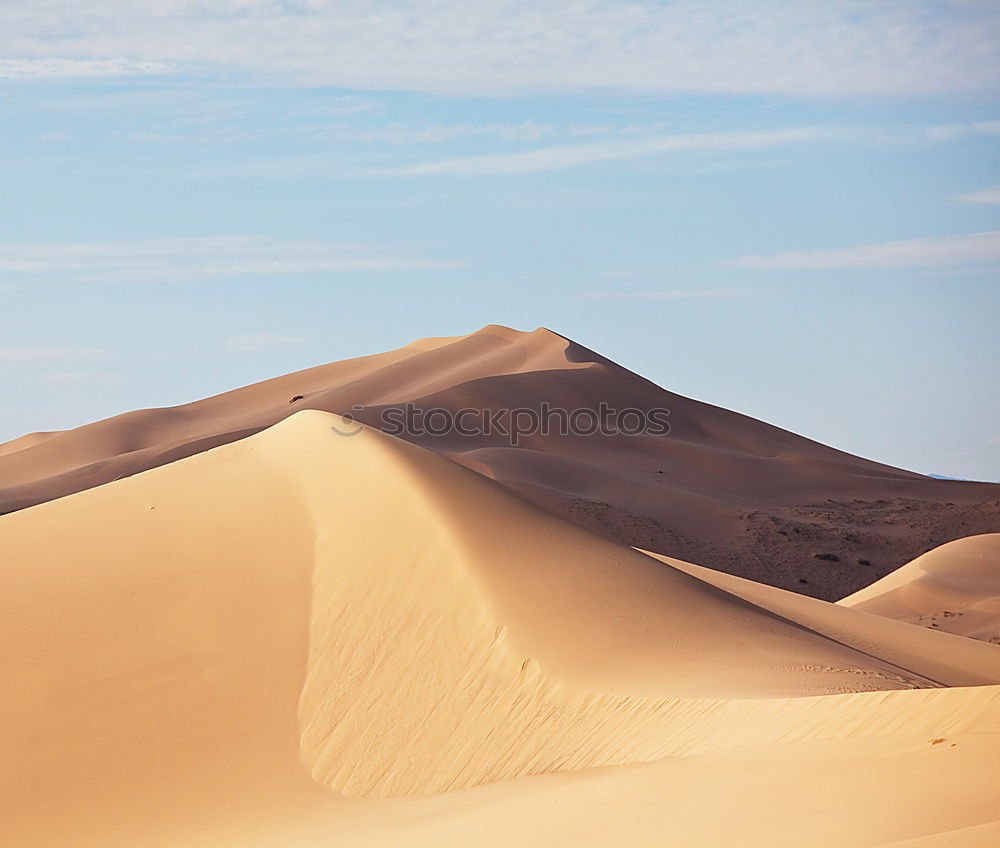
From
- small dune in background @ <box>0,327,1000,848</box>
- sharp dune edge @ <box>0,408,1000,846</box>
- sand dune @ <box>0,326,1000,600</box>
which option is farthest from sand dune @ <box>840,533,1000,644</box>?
sharp dune edge @ <box>0,408,1000,846</box>

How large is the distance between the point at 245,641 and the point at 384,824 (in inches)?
142

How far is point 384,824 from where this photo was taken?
8.07m

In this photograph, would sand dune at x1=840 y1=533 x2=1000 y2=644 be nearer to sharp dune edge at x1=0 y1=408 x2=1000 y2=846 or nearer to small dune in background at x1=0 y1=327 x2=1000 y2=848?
small dune in background at x1=0 y1=327 x2=1000 y2=848

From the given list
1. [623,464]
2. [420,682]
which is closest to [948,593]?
[420,682]

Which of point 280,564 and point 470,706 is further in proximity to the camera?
point 280,564

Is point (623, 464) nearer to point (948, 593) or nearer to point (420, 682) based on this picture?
point (948, 593)

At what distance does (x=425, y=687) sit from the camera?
32.9 ft

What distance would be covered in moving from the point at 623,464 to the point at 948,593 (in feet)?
57.0

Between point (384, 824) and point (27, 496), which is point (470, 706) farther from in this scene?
point (27, 496)

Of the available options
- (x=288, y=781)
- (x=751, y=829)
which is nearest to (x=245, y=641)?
(x=288, y=781)

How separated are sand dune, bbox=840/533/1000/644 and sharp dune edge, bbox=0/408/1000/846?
518 cm

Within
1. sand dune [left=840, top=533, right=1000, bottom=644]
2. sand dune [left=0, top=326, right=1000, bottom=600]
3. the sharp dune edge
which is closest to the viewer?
the sharp dune edge

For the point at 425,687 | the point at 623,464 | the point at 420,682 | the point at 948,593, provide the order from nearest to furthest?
the point at 425,687 → the point at 420,682 → the point at 948,593 → the point at 623,464

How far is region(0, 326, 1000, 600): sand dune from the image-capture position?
29406 millimetres
